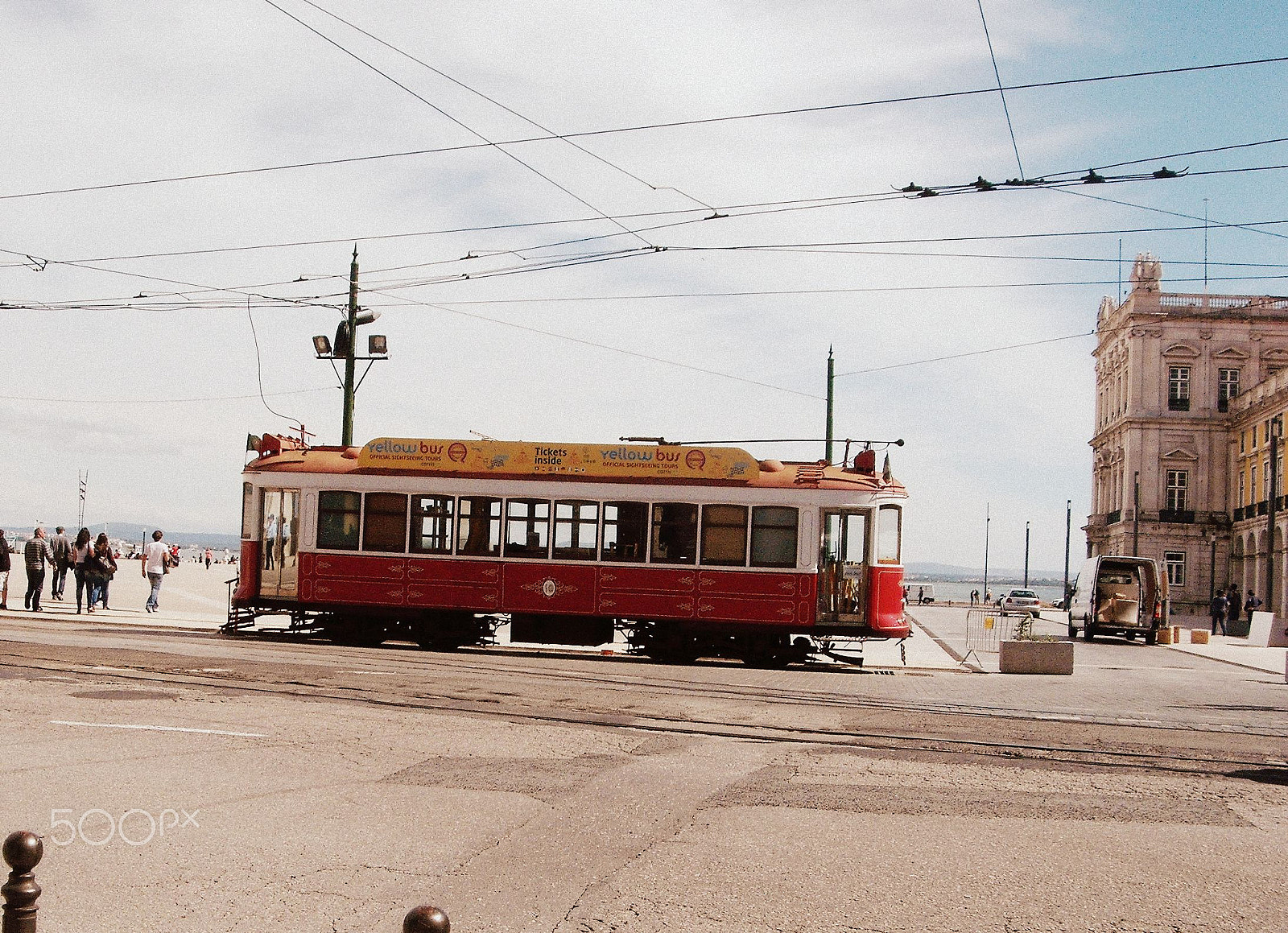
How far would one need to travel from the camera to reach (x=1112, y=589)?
39.1 meters

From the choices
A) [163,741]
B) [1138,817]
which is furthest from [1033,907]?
[163,741]

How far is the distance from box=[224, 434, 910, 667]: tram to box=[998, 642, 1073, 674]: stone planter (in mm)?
2280

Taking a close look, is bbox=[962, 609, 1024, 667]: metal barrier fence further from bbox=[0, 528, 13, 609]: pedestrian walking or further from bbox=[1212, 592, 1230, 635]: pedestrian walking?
bbox=[0, 528, 13, 609]: pedestrian walking

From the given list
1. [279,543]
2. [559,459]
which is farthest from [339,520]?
[559,459]

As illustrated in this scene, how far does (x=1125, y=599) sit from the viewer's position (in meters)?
38.5

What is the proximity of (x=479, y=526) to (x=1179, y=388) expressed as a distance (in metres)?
68.0

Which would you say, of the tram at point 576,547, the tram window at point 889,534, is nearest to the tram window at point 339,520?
the tram at point 576,547

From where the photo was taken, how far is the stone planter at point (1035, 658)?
68.0ft

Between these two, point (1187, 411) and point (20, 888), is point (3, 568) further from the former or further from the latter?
point (1187, 411)

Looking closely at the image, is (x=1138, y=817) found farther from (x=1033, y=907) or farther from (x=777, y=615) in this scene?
(x=777, y=615)

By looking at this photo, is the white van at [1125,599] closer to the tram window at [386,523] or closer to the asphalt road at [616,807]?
the tram window at [386,523]

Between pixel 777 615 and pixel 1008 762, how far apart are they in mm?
10395

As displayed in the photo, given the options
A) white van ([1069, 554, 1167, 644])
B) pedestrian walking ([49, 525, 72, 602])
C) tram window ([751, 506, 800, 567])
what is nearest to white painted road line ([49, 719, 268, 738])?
tram window ([751, 506, 800, 567])

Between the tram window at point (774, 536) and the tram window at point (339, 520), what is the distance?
264 inches
